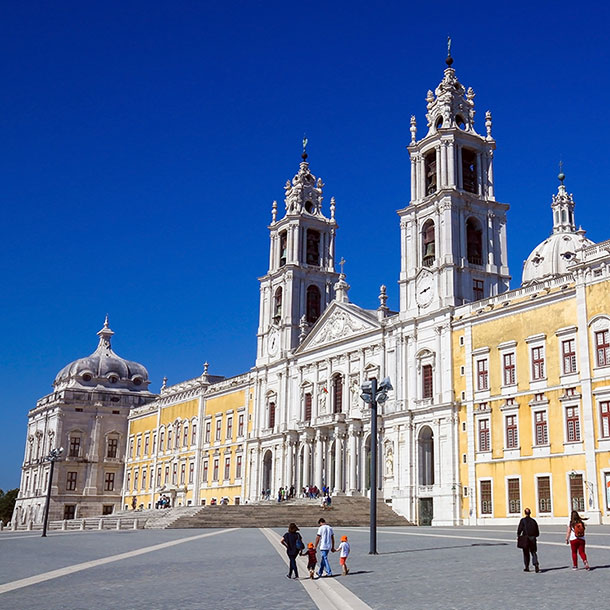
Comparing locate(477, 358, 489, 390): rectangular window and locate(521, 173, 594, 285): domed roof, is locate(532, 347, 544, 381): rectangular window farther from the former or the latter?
locate(521, 173, 594, 285): domed roof

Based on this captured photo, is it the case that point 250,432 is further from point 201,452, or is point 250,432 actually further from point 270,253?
point 270,253

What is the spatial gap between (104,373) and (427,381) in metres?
52.4

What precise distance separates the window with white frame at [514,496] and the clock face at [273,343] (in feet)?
86.5

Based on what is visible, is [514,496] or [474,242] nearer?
[514,496]

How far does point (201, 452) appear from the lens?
237ft

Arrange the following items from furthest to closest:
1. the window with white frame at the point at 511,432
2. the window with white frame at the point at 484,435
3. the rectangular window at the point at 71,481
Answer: the rectangular window at the point at 71,481 → the window with white frame at the point at 484,435 → the window with white frame at the point at 511,432

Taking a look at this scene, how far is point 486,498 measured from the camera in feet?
143

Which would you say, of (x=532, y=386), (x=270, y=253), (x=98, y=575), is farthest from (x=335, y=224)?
(x=98, y=575)

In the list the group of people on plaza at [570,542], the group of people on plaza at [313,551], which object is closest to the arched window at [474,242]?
the group of people on plaza at [570,542]

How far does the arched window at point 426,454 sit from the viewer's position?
48.3 m

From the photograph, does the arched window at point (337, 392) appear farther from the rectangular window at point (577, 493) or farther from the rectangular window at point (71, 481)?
the rectangular window at point (71, 481)

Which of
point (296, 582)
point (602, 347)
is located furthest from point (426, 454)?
point (296, 582)

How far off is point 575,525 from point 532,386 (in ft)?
86.5

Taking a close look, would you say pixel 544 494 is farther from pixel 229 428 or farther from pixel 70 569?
pixel 229 428
